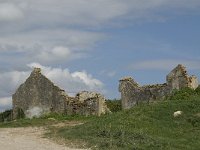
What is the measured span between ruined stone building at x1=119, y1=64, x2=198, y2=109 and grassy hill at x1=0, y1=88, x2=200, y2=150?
762 cm

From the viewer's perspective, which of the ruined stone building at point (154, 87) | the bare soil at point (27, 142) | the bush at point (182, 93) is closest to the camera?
the bare soil at point (27, 142)

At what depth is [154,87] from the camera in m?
32.9

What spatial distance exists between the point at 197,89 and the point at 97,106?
6183 mm

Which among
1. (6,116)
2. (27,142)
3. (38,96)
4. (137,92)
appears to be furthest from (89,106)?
(27,142)

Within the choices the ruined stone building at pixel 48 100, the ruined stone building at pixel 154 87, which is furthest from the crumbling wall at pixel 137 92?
the ruined stone building at pixel 48 100

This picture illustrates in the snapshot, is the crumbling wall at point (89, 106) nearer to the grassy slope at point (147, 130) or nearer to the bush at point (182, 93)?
the bush at point (182, 93)

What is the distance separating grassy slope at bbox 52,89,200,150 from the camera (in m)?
17.5

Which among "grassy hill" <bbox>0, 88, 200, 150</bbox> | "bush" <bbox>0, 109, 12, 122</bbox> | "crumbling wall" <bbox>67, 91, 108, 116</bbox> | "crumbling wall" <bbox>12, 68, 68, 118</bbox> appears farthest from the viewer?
"bush" <bbox>0, 109, 12, 122</bbox>

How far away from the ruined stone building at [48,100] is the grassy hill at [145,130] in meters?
8.42

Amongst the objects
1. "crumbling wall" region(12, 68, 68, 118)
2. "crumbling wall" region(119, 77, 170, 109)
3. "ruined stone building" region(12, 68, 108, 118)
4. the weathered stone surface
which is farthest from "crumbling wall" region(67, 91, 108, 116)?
the weathered stone surface

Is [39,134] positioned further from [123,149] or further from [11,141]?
[123,149]

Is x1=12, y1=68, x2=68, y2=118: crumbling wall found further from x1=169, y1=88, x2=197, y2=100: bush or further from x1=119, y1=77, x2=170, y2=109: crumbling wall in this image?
x1=169, y1=88, x2=197, y2=100: bush

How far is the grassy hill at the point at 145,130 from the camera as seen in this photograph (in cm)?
1738

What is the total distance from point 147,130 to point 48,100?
15.0m
